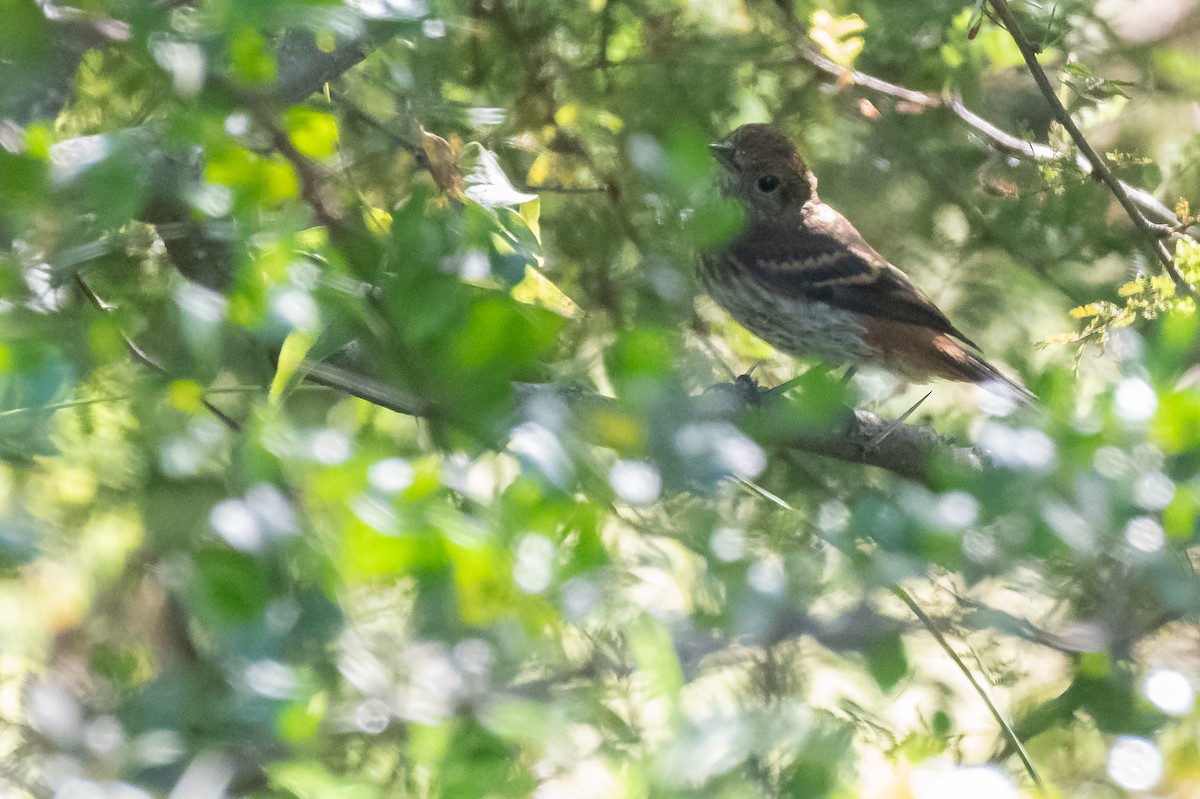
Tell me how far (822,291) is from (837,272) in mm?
54

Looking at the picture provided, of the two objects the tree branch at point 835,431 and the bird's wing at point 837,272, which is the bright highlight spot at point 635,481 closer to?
the tree branch at point 835,431

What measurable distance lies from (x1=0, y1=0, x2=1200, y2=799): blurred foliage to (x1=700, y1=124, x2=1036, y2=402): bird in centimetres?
44

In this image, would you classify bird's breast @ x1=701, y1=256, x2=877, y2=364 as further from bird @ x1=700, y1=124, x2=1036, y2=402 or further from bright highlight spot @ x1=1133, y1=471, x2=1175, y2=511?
bright highlight spot @ x1=1133, y1=471, x2=1175, y2=511

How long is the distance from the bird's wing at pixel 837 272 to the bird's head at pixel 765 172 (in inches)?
2.5

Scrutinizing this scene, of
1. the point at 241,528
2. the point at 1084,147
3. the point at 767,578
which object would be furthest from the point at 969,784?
the point at 1084,147

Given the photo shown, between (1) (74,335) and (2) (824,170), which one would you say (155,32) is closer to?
(1) (74,335)

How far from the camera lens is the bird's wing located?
6.22 ft

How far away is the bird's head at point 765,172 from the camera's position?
188 centimetres

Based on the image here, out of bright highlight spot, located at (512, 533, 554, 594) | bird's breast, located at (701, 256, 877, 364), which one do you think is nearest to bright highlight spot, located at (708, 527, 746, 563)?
bright highlight spot, located at (512, 533, 554, 594)

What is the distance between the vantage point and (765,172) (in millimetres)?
2008

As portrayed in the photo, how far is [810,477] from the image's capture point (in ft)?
4.62

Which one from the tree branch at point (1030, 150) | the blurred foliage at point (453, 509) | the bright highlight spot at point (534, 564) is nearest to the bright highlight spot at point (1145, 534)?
the blurred foliage at point (453, 509)

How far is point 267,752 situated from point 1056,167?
56.8 inches

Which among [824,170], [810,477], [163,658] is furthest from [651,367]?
[824,170]
